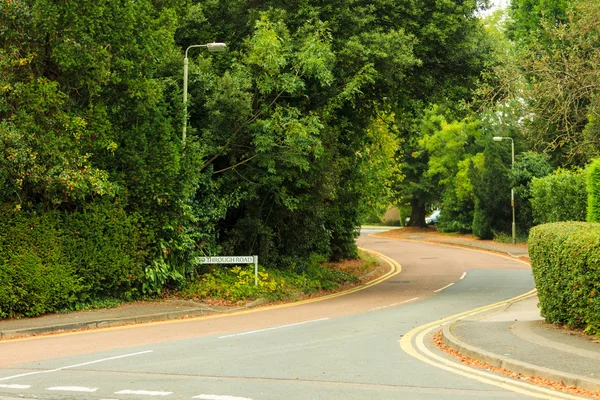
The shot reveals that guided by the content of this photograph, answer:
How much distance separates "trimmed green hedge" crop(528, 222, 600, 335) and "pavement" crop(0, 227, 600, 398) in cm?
31

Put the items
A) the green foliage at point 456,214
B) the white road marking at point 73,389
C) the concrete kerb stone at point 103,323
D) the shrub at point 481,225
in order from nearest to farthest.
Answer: the white road marking at point 73,389 < the concrete kerb stone at point 103,323 < the shrub at point 481,225 < the green foliage at point 456,214

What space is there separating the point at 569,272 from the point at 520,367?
3.49 m

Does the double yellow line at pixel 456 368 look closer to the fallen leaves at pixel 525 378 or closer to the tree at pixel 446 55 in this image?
the fallen leaves at pixel 525 378

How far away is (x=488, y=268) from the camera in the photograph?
3509 centimetres

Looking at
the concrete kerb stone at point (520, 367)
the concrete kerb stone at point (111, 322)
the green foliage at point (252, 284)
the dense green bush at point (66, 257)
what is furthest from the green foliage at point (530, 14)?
the concrete kerb stone at point (520, 367)

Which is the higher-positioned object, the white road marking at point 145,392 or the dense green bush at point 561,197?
the dense green bush at point 561,197

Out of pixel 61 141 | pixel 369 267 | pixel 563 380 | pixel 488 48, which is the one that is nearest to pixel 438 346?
pixel 563 380

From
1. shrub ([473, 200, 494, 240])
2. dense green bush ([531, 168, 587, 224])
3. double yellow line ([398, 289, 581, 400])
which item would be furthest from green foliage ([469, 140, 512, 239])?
double yellow line ([398, 289, 581, 400])

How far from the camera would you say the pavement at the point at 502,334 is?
32.3 ft

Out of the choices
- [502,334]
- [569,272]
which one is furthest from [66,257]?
[569,272]

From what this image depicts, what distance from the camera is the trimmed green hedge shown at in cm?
1218

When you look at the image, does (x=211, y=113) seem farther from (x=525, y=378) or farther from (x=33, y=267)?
(x=525, y=378)

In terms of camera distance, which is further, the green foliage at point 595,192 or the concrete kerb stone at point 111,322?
the green foliage at point 595,192

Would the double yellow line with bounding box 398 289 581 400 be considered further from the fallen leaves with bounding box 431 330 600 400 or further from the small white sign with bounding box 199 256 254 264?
the small white sign with bounding box 199 256 254 264
